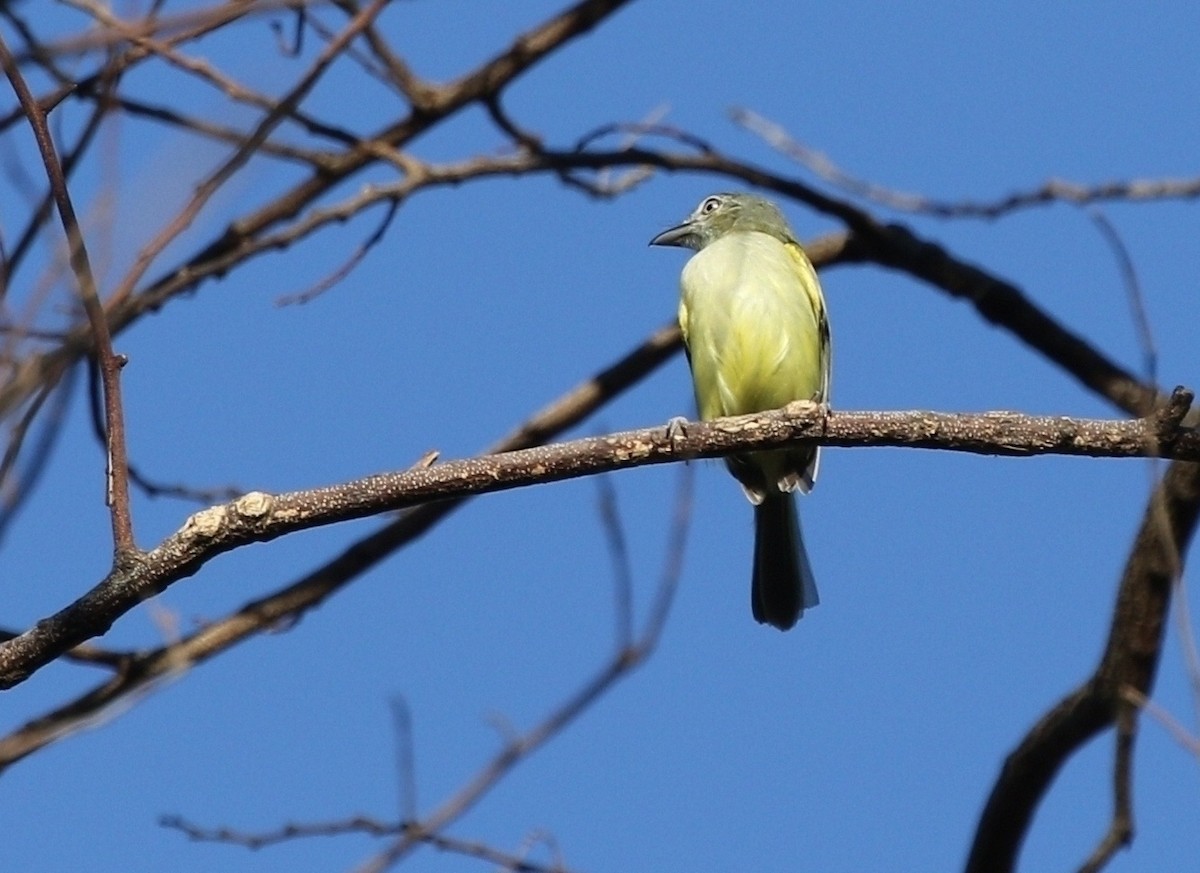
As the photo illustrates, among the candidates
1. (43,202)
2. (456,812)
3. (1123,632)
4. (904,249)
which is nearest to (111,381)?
(43,202)

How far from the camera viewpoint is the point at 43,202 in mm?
2729

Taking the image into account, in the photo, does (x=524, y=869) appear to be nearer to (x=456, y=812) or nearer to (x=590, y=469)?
(x=590, y=469)

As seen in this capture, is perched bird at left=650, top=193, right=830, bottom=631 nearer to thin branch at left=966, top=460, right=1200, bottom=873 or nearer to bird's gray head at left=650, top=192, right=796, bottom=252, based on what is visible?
bird's gray head at left=650, top=192, right=796, bottom=252

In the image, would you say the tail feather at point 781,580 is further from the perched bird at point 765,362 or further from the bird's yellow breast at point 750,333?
the bird's yellow breast at point 750,333

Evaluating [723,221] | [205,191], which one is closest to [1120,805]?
[205,191]

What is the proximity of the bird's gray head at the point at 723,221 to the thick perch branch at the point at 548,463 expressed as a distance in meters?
3.35

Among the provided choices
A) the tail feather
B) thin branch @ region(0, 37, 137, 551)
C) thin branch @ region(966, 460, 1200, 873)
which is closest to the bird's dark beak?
the tail feather

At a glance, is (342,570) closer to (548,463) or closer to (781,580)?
(781,580)

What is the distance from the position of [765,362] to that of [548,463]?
2.77m

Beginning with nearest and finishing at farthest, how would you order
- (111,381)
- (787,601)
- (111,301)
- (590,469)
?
(111,301)
(111,381)
(590,469)
(787,601)

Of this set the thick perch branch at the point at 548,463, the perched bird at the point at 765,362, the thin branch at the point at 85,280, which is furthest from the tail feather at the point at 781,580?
the thin branch at the point at 85,280

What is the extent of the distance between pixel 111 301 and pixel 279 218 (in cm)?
406

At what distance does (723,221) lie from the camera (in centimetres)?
737

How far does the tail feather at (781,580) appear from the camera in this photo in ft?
21.3
